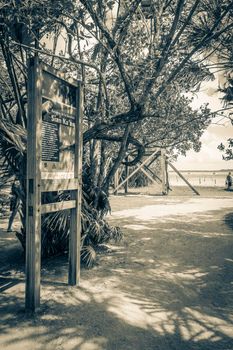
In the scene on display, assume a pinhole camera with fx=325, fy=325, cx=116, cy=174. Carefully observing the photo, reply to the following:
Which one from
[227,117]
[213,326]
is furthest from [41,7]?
[213,326]

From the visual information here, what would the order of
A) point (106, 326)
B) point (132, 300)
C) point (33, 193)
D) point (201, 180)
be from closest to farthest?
point (106, 326), point (33, 193), point (132, 300), point (201, 180)

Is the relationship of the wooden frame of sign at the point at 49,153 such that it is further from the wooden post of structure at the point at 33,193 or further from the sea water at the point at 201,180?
the sea water at the point at 201,180

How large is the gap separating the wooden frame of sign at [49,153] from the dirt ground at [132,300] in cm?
35

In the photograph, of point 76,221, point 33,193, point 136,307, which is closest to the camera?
point 33,193

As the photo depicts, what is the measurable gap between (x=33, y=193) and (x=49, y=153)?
56 centimetres

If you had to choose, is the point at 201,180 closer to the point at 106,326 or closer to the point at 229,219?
the point at 229,219

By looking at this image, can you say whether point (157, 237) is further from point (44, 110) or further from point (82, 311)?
point (44, 110)

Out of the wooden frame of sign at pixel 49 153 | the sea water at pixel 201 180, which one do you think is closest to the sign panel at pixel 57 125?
the wooden frame of sign at pixel 49 153

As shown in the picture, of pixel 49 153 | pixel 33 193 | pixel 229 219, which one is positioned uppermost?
pixel 49 153

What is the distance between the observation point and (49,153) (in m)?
3.74

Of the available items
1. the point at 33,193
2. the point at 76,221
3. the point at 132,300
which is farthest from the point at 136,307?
the point at 33,193

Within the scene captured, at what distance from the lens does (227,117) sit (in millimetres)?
6766

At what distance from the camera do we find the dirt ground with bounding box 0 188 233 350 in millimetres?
2959

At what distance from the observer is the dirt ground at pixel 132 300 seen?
2959 millimetres
